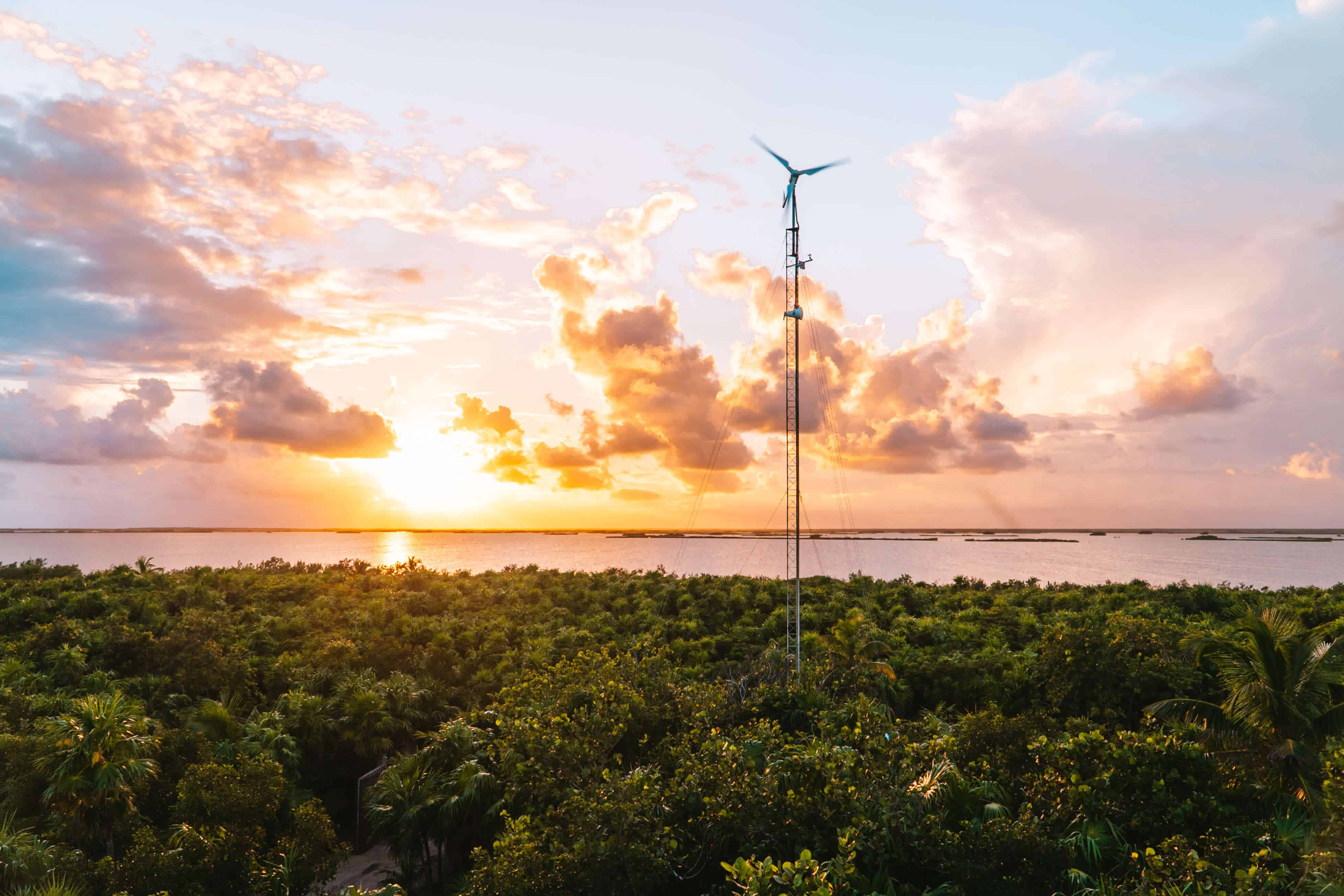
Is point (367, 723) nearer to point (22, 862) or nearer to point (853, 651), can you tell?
point (22, 862)

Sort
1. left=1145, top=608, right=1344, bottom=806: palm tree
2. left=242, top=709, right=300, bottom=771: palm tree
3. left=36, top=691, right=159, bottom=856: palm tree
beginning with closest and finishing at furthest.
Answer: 1. left=36, top=691, right=159, bottom=856: palm tree
2. left=1145, top=608, right=1344, bottom=806: palm tree
3. left=242, top=709, right=300, bottom=771: palm tree

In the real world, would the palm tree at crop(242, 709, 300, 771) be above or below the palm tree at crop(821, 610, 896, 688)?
below

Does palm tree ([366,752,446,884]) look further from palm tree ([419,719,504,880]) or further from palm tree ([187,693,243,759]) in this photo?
palm tree ([187,693,243,759])

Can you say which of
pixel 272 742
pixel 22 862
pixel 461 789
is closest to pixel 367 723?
pixel 272 742

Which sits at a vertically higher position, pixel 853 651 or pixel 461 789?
pixel 853 651

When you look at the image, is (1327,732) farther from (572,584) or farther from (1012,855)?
(572,584)

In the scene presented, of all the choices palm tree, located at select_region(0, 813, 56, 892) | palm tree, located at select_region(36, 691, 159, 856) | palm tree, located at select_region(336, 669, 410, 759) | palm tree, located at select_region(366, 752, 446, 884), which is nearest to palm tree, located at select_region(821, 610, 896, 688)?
palm tree, located at select_region(366, 752, 446, 884)
